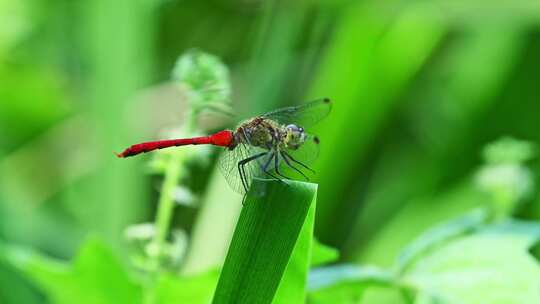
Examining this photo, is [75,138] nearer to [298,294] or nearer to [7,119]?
[7,119]

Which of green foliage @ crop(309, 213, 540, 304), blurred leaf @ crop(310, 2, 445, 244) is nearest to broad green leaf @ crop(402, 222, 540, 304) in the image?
green foliage @ crop(309, 213, 540, 304)

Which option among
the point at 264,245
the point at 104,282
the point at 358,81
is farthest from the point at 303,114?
the point at 358,81

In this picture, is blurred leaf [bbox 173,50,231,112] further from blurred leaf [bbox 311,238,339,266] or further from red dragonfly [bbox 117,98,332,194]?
blurred leaf [bbox 311,238,339,266]

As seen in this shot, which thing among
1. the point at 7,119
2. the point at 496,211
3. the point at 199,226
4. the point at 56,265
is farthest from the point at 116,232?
the point at 496,211

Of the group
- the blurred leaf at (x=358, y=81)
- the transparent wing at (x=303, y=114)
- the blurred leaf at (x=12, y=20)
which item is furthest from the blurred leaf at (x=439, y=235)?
the blurred leaf at (x=12, y=20)

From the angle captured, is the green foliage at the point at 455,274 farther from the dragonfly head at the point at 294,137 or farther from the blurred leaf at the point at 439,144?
the blurred leaf at the point at 439,144

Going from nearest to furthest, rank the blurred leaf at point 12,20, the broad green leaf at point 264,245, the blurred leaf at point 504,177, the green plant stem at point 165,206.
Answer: the broad green leaf at point 264,245 → the green plant stem at point 165,206 → the blurred leaf at point 504,177 → the blurred leaf at point 12,20
